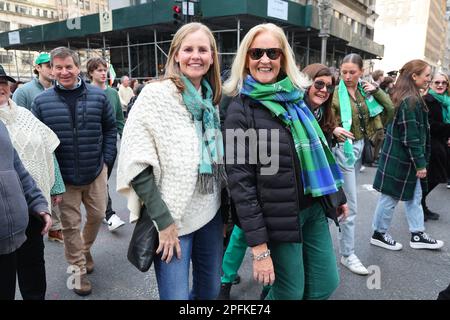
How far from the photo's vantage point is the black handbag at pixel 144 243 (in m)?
1.79

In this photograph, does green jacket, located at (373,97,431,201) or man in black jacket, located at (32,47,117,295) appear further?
green jacket, located at (373,97,431,201)

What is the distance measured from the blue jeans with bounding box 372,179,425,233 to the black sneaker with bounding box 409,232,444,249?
0.22 feet

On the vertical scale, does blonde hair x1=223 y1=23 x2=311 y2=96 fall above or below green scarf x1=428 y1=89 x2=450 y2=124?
above

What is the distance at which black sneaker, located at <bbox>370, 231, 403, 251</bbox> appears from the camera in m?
3.84

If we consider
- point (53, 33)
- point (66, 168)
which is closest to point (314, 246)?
point (66, 168)

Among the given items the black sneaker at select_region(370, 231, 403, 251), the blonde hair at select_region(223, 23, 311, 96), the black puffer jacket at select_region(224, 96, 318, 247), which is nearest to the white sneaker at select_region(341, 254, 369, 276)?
the black sneaker at select_region(370, 231, 403, 251)

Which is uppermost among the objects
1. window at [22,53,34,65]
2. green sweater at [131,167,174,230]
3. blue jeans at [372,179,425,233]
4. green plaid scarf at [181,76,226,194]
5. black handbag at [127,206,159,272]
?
window at [22,53,34,65]

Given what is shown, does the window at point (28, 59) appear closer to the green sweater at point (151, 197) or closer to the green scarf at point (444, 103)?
the green scarf at point (444, 103)

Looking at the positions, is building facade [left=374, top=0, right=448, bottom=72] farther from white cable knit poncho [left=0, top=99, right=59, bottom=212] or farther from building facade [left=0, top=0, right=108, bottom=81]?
white cable knit poncho [left=0, top=99, right=59, bottom=212]

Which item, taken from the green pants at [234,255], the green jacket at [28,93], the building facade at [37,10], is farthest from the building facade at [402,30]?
the green pants at [234,255]

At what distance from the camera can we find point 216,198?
200cm

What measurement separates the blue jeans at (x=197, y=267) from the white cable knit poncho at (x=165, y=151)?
5.7 inches

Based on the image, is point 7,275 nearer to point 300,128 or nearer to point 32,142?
point 32,142

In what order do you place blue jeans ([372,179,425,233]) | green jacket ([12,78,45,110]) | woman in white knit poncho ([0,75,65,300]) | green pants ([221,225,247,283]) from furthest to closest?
green jacket ([12,78,45,110])
blue jeans ([372,179,425,233])
green pants ([221,225,247,283])
woman in white knit poncho ([0,75,65,300])
